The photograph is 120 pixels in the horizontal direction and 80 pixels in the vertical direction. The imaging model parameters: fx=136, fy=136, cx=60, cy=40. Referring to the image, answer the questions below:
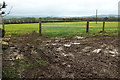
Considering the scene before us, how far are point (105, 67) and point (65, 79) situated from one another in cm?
156

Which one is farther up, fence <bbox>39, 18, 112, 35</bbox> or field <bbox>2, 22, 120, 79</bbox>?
fence <bbox>39, 18, 112, 35</bbox>

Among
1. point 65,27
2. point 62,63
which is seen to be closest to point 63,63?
point 62,63

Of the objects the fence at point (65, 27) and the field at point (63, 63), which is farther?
the fence at point (65, 27)

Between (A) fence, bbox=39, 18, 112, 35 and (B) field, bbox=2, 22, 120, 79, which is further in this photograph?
(A) fence, bbox=39, 18, 112, 35

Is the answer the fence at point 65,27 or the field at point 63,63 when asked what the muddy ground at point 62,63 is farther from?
the fence at point 65,27

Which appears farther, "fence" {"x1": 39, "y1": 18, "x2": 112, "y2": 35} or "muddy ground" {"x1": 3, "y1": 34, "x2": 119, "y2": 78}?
"fence" {"x1": 39, "y1": 18, "x2": 112, "y2": 35}

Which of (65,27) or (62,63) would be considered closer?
(62,63)

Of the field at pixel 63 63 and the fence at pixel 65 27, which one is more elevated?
the fence at pixel 65 27

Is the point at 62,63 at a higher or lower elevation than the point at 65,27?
lower

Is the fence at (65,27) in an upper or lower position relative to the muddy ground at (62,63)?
upper

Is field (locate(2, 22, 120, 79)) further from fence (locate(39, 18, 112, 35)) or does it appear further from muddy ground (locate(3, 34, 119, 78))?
fence (locate(39, 18, 112, 35))

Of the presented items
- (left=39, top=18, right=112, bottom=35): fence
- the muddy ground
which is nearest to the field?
the muddy ground

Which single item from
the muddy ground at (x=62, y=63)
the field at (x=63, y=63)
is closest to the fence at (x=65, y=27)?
the field at (x=63, y=63)

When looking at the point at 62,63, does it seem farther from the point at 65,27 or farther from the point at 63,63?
the point at 65,27
